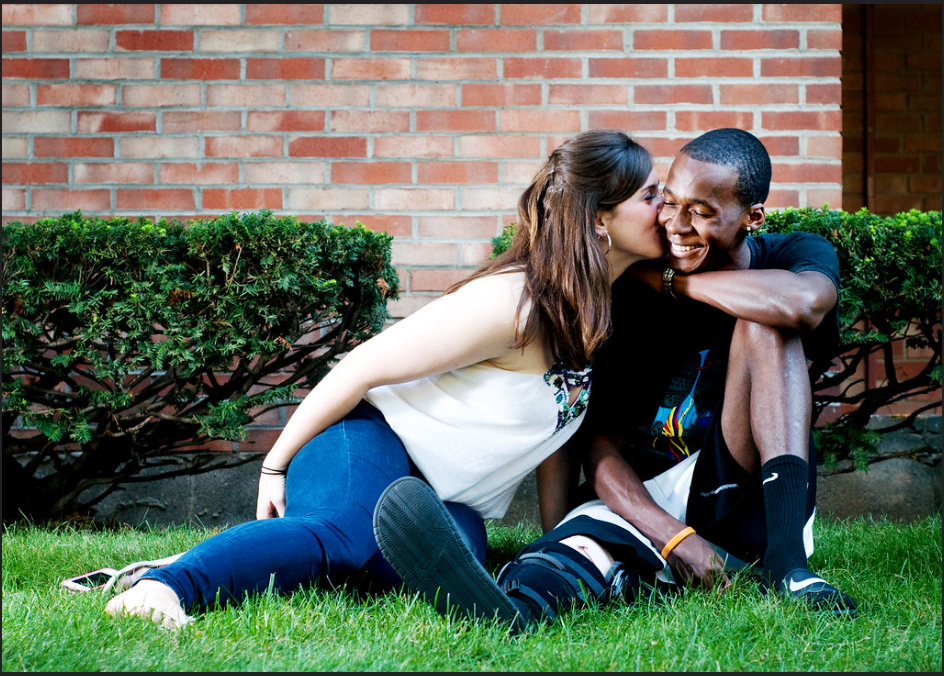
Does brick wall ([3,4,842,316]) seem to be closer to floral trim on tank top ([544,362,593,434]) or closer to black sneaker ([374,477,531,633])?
floral trim on tank top ([544,362,593,434])

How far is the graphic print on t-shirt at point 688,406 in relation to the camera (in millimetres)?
2566

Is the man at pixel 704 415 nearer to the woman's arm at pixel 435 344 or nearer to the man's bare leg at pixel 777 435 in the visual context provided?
the man's bare leg at pixel 777 435

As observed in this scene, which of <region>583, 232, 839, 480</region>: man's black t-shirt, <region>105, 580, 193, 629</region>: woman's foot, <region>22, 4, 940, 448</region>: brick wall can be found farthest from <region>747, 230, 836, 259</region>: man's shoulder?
<region>105, 580, 193, 629</region>: woman's foot

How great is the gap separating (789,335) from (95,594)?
1.98m

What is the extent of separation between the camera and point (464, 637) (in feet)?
5.99

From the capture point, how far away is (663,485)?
100 inches

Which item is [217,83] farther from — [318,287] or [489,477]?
[489,477]

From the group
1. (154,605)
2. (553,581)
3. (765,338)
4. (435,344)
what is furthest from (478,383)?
(154,605)

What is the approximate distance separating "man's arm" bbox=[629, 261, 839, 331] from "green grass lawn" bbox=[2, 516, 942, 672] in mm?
709

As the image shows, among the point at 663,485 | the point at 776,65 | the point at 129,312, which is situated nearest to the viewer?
the point at 663,485

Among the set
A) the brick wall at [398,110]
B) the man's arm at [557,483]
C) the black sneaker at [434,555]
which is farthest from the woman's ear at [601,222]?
the brick wall at [398,110]

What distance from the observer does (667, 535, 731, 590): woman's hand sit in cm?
222

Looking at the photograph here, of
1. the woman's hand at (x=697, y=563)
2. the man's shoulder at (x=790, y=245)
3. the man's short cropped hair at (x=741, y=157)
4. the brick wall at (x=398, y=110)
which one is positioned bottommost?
the woman's hand at (x=697, y=563)

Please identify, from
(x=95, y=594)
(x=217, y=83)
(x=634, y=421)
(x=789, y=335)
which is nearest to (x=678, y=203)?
(x=789, y=335)
